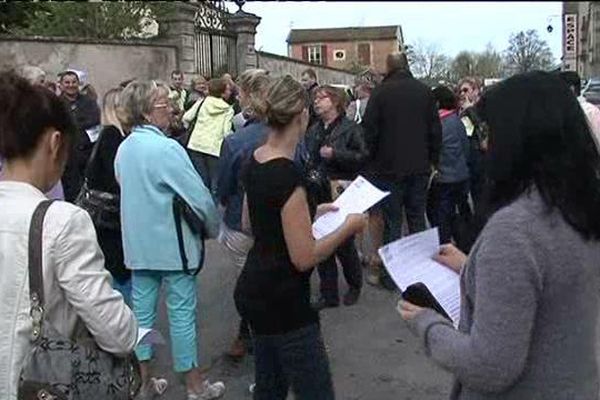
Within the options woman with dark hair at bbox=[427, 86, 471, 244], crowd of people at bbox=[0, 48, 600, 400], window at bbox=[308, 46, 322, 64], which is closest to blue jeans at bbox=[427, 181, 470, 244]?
woman with dark hair at bbox=[427, 86, 471, 244]

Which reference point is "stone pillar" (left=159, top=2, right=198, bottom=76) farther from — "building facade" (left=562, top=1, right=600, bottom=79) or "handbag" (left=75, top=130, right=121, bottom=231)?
"building facade" (left=562, top=1, right=600, bottom=79)

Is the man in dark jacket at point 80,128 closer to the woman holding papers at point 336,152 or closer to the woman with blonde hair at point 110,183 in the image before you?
the woman with blonde hair at point 110,183

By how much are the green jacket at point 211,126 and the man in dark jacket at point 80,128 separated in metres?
2.47

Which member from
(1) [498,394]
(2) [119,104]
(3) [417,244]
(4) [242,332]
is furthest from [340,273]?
(1) [498,394]

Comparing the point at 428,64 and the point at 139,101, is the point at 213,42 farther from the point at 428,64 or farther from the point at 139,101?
the point at 139,101

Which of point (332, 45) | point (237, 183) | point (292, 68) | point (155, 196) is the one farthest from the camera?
point (332, 45)

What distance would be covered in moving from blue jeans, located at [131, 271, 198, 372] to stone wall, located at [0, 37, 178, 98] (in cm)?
1077

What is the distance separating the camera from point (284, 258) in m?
3.29

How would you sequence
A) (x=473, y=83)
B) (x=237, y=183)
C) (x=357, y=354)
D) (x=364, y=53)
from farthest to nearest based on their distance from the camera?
(x=364, y=53)
(x=473, y=83)
(x=357, y=354)
(x=237, y=183)

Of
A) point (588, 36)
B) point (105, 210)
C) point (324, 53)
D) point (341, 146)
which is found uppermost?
point (588, 36)

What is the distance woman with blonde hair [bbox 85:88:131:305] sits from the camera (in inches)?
197

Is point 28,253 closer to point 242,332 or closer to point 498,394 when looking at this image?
point 498,394

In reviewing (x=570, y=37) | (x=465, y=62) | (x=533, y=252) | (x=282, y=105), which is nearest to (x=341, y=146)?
(x=282, y=105)

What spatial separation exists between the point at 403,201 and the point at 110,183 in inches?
127
